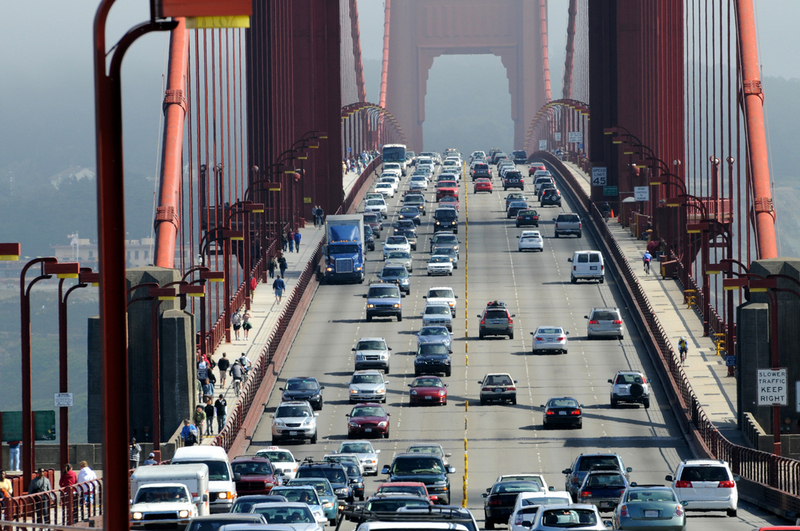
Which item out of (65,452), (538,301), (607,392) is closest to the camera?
(65,452)

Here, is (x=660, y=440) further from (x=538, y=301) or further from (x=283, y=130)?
(x=283, y=130)

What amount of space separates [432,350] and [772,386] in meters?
20.8

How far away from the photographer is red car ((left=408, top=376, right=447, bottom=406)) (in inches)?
2105

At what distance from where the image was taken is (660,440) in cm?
4734

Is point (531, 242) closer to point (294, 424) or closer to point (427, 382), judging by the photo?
point (427, 382)

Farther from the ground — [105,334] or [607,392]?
[105,334]

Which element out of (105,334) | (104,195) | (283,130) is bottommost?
(105,334)

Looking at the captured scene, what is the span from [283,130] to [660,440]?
72236 mm

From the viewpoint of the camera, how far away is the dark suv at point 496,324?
6625 centimetres

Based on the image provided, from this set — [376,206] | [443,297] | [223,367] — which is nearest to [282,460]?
[223,367]

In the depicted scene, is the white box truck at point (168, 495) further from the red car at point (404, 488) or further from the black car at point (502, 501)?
the black car at point (502, 501)

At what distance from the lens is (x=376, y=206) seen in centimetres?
11588

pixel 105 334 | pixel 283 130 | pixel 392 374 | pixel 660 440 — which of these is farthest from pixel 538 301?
pixel 105 334

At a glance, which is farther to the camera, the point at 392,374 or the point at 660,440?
the point at 392,374
